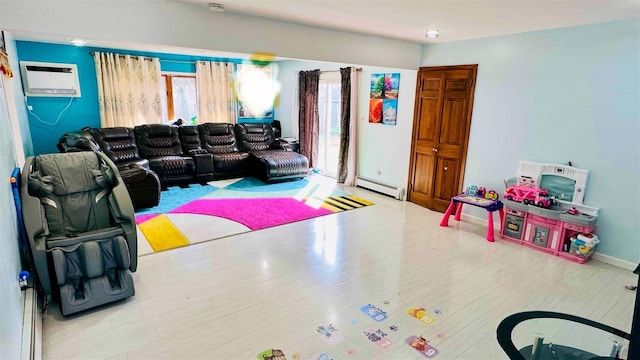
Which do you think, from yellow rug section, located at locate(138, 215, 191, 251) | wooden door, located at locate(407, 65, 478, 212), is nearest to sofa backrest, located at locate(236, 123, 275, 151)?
yellow rug section, located at locate(138, 215, 191, 251)

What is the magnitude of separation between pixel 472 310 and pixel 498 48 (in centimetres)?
313

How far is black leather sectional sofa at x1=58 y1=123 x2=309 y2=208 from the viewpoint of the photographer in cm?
569

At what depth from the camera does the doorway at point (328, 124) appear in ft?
22.4

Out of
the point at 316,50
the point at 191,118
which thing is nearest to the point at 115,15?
the point at 316,50

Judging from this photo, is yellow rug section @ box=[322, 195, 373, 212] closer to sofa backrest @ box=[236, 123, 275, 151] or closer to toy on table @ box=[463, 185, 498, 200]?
toy on table @ box=[463, 185, 498, 200]

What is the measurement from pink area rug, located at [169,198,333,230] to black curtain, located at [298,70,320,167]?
2157 mm

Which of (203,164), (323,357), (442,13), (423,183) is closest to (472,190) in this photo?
(423,183)

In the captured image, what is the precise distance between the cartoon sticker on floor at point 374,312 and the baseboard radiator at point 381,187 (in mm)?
3080

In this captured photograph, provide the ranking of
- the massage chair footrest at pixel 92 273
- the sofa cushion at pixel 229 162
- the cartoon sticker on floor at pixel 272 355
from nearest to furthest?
1. the cartoon sticker on floor at pixel 272 355
2. the massage chair footrest at pixel 92 273
3. the sofa cushion at pixel 229 162

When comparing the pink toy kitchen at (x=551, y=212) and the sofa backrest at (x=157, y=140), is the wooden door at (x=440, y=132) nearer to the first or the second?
the pink toy kitchen at (x=551, y=212)

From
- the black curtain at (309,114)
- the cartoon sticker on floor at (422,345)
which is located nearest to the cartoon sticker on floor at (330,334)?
the cartoon sticker on floor at (422,345)

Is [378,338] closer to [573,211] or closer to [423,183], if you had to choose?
[573,211]

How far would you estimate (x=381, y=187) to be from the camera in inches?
229

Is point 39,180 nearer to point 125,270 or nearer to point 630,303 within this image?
point 125,270
